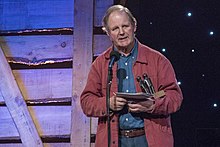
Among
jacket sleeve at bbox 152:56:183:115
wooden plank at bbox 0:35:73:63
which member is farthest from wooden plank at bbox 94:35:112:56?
jacket sleeve at bbox 152:56:183:115

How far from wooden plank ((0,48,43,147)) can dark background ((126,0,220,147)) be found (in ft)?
4.77

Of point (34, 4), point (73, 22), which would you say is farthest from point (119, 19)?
point (34, 4)

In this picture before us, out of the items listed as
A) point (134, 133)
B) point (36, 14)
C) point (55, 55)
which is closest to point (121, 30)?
point (134, 133)

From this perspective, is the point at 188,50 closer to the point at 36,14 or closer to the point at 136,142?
the point at 36,14

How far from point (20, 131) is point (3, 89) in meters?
0.40

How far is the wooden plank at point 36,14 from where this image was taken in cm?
396

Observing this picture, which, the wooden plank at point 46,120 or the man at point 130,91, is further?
the wooden plank at point 46,120

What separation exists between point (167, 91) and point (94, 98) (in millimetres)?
484

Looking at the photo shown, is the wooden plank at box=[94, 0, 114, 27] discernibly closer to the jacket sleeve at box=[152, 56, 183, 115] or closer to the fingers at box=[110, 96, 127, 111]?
the jacket sleeve at box=[152, 56, 183, 115]

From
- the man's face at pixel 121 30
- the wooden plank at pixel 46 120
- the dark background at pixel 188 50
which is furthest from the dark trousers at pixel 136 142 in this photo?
the dark background at pixel 188 50

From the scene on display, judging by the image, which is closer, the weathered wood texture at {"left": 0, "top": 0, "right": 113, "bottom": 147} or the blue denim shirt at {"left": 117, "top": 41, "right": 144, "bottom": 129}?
the blue denim shirt at {"left": 117, "top": 41, "right": 144, "bottom": 129}

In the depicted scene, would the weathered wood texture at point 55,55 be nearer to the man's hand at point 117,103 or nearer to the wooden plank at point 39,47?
the wooden plank at point 39,47

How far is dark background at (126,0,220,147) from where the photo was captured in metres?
4.64

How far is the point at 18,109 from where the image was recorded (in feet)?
12.9
